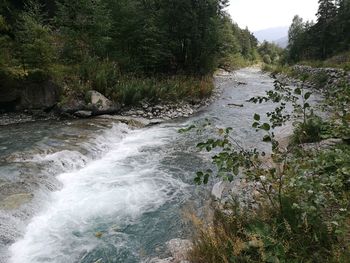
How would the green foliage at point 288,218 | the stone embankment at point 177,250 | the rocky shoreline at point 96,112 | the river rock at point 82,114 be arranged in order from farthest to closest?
1. the river rock at point 82,114
2. the rocky shoreline at point 96,112
3. the stone embankment at point 177,250
4. the green foliage at point 288,218

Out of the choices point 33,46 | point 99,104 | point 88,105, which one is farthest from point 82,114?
point 33,46

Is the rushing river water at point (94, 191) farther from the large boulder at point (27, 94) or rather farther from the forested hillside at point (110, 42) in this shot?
the forested hillside at point (110, 42)

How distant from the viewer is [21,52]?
40.1 ft

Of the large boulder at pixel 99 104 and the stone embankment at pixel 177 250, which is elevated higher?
the large boulder at pixel 99 104

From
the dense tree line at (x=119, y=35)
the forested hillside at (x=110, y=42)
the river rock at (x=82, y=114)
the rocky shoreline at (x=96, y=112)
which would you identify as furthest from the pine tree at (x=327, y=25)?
→ the river rock at (x=82, y=114)

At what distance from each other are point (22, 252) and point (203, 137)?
A: 6.83 m

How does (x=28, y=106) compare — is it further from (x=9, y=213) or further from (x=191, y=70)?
(x=191, y=70)

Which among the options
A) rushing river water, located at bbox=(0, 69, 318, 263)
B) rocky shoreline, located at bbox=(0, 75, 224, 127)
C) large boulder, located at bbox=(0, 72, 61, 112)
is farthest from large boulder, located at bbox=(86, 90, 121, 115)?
rushing river water, located at bbox=(0, 69, 318, 263)

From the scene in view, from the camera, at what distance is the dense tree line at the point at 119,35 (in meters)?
12.4

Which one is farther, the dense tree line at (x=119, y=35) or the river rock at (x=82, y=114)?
the river rock at (x=82, y=114)

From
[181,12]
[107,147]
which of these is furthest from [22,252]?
[181,12]

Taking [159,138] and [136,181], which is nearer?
[136,181]

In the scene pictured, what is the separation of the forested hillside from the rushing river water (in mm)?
2912

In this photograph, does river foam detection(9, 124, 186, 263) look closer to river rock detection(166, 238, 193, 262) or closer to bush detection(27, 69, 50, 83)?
river rock detection(166, 238, 193, 262)
